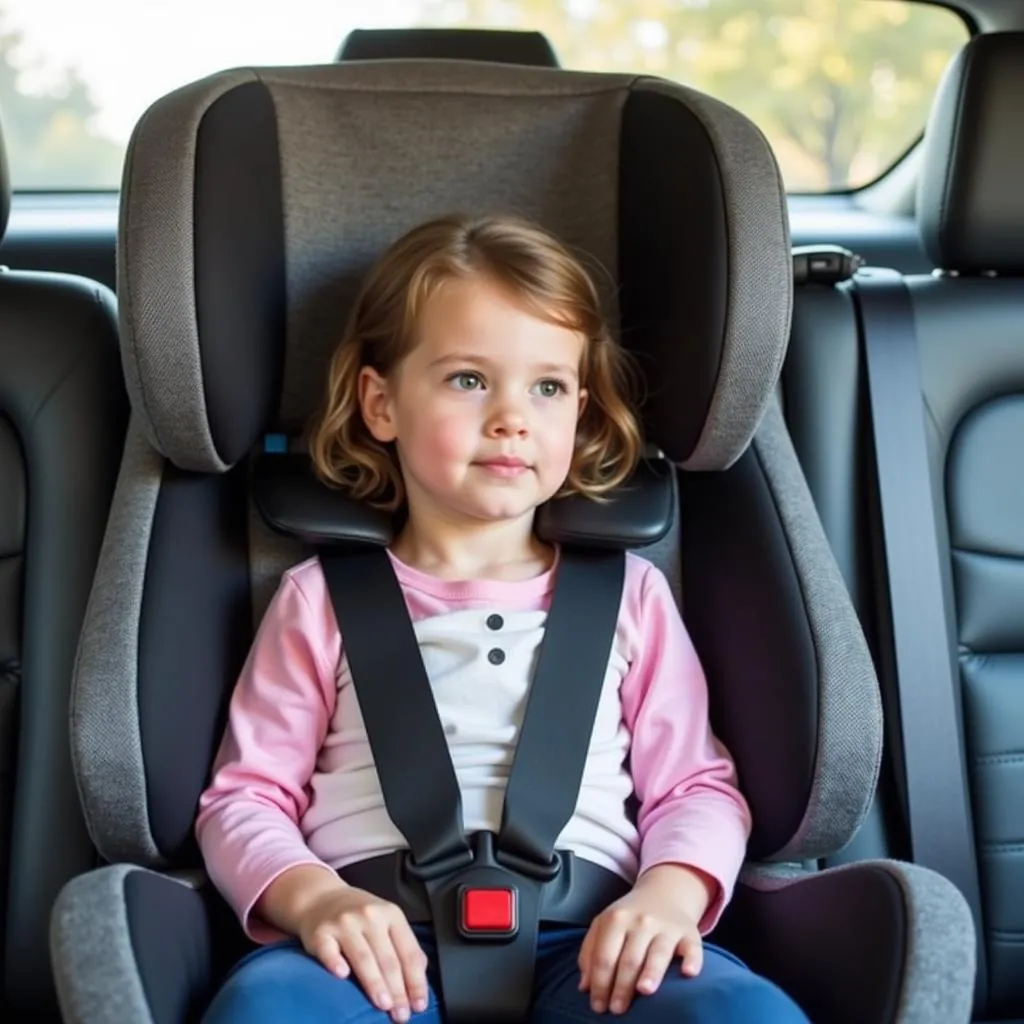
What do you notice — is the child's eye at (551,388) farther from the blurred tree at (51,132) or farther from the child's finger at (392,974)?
the blurred tree at (51,132)

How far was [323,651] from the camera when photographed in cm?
169

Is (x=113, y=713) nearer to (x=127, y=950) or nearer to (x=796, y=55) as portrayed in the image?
(x=127, y=950)

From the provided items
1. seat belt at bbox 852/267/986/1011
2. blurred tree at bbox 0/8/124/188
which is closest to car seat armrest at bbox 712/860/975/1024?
seat belt at bbox 852/267/986/1011

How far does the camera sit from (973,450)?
2.05m

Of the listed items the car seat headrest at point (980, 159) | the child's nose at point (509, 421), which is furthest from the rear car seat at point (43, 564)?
the car seat headrest at point (980, 159)

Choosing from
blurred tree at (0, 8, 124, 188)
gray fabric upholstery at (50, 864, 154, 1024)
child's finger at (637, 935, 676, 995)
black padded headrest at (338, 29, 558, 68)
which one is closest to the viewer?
gray fabric upholstery at (50, 864, 154, 1024)

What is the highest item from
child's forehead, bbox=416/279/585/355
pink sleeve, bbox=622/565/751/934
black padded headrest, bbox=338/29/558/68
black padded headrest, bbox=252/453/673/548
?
black padded headrest, bbox=338/29/558/68

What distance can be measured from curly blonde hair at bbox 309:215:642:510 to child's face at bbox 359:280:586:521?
0.8 inches

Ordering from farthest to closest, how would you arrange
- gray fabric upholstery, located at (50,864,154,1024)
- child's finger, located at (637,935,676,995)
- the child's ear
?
the child's ear
child's finger, located at (637,935,676,995)
gray fabric upholstery, located at (50,864,154,1024)

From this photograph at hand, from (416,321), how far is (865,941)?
30.0 inches

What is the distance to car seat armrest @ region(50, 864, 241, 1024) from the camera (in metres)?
1.29

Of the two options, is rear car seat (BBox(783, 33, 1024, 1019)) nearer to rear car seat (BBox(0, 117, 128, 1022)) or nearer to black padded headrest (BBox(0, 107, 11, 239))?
rear car seat (BBox(0, 117, 128, 1022))

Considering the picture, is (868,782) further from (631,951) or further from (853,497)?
(853,497)

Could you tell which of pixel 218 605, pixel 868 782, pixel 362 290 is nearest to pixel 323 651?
pixel 218 605
